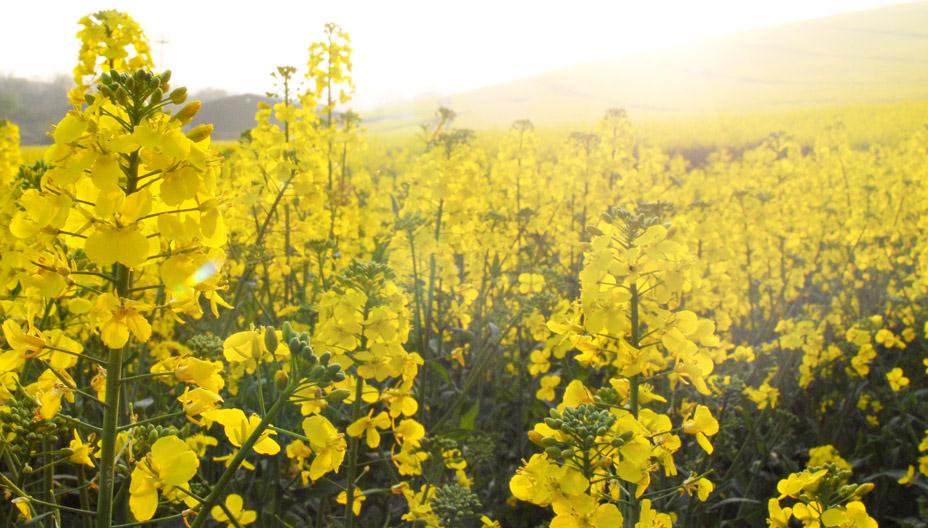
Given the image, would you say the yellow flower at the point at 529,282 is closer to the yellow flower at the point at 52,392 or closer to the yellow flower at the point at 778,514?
the yellow flower at the point at 778,514

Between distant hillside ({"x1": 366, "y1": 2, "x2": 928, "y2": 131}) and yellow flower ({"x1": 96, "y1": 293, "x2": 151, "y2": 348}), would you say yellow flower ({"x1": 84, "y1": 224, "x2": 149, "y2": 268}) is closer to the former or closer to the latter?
yellow flower ({"x1": 96, "y1": 293, "x2": 151, "y2": 348})

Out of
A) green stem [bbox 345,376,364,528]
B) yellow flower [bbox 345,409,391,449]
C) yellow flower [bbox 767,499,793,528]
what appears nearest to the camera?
yellow flower [bbox 767,499,793,528]

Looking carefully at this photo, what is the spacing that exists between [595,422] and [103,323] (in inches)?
45.6

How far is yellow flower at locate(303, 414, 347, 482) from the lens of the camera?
5.14 ft

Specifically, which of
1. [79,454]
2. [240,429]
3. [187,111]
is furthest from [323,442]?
[187,111]

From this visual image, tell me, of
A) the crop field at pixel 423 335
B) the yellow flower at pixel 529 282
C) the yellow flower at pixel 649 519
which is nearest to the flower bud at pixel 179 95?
the crop field at pixel 423 335

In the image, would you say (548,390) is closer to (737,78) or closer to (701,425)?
(701,425)

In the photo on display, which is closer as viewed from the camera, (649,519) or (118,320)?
(118,320)

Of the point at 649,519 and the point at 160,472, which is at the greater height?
the point at 160,472

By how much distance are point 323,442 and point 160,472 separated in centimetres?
35

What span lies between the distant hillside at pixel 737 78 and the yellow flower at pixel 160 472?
38087mm

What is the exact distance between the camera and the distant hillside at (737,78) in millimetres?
41875

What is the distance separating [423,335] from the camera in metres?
4.55

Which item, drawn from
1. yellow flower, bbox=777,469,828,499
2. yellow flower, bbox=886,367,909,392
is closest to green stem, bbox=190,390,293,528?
yellow flower, bbox=777,469,828,499
